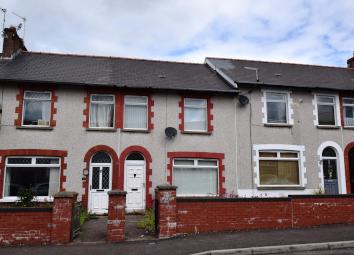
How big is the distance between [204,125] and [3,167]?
809 centimetres

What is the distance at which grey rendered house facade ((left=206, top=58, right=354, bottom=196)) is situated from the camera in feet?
50.7

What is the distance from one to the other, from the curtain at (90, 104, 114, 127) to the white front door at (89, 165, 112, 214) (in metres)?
1.77

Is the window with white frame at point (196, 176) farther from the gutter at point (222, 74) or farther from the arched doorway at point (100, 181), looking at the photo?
the gutter at point (222, 74)

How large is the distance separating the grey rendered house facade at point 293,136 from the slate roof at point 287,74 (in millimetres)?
62

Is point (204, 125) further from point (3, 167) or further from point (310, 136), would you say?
point (3, 167)

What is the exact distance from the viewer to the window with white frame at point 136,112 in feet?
49.7

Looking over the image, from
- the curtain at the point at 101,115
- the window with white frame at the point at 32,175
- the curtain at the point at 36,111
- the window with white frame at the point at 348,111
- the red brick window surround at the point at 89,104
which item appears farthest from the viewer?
the window with white frame at the point at 348,111

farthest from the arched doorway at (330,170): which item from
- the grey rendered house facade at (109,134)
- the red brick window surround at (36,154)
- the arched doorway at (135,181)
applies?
the red brick window surround at (36,154)

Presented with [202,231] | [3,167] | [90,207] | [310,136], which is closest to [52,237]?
[202,231]

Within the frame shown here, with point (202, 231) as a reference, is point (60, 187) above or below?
above

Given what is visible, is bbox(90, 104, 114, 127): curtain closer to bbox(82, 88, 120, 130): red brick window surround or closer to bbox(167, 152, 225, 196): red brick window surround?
bbox(82, 88, 120, 130): red brick window surround

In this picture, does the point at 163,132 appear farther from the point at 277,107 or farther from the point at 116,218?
the point at 116,218

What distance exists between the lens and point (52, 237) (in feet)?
30.0

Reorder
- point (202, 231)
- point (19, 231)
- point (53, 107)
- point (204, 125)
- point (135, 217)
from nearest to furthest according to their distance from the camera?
point (19, 231)
point (202, 231)
point (135, 217)
point (53, 107)
point (204, 125)
